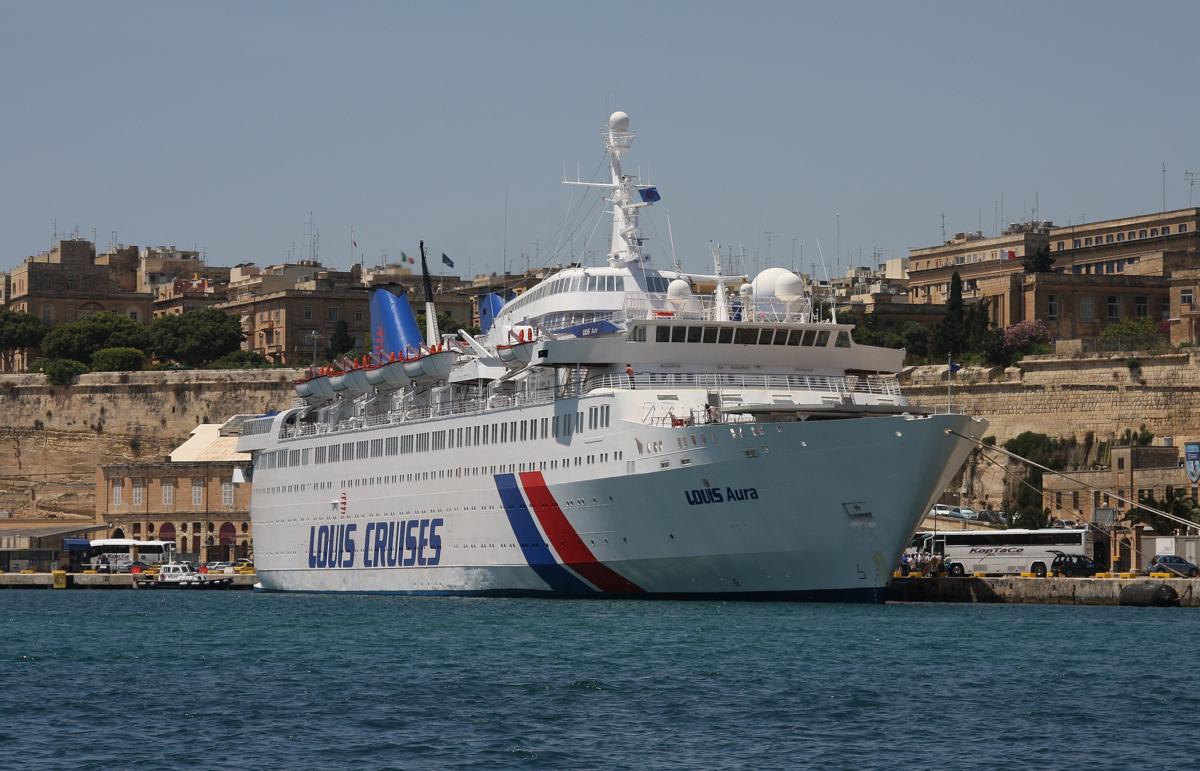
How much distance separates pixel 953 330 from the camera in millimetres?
89938

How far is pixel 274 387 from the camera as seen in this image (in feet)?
336

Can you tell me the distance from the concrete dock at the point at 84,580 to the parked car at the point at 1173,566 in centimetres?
3417

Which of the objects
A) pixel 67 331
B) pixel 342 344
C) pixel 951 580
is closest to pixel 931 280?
pixel 342 344

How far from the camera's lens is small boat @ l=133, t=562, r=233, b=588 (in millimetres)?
72562

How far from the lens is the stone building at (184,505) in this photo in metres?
85.9

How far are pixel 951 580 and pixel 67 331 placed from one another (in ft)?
253

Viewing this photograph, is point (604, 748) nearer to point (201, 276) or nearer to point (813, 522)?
point (813, 522)

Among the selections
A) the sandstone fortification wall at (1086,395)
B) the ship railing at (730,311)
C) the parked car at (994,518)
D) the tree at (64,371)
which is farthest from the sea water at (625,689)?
the tree at (64,371)

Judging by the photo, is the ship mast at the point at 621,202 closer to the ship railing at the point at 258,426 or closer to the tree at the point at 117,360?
the ship railing at the point at 258,426

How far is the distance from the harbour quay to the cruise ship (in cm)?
1275

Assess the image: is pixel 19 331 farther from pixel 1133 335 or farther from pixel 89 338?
pixel 1133 335

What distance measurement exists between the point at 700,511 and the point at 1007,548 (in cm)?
1358

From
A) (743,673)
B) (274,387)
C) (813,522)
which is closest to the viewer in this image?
(743,673)

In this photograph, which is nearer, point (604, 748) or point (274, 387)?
point (604, 748)
